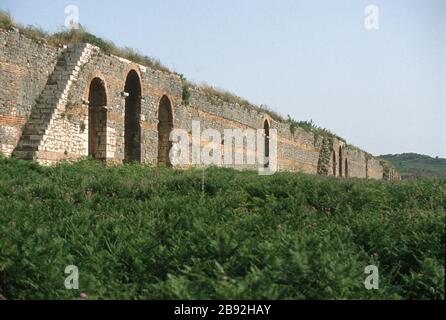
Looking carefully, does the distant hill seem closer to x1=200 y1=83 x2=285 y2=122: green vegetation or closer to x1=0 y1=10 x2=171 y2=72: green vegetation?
x1=200 y1=83 x2=285 y2=122: green vegetation

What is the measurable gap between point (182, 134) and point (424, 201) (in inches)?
496

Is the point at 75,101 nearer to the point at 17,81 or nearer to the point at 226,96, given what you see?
the point at 17,81

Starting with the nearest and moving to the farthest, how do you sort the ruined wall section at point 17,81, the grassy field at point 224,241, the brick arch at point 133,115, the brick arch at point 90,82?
the grassy field at point 224,241 < the ruined wall section at point 17,81 < the brick arch at point 90,82 < the brick arch at point 133,115

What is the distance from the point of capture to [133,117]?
19.1 m

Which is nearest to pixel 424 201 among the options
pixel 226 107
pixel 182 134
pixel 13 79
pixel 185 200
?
pixel 185 200

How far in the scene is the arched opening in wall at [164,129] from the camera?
2062cm

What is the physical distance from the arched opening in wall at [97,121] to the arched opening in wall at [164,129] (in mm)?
3544

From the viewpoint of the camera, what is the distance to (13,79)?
14.7m

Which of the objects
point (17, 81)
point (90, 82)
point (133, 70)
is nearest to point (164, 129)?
point (133, 70)

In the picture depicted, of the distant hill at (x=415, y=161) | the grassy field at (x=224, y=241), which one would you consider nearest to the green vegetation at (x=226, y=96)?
the grassy field at (x=224, y=241)

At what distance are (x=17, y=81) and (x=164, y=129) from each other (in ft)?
21.9

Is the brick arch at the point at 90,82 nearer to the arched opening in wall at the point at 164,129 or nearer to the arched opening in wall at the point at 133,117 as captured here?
the arched opening in wall at the point at 133,117

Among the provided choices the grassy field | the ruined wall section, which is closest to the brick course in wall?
the ruined wall section
